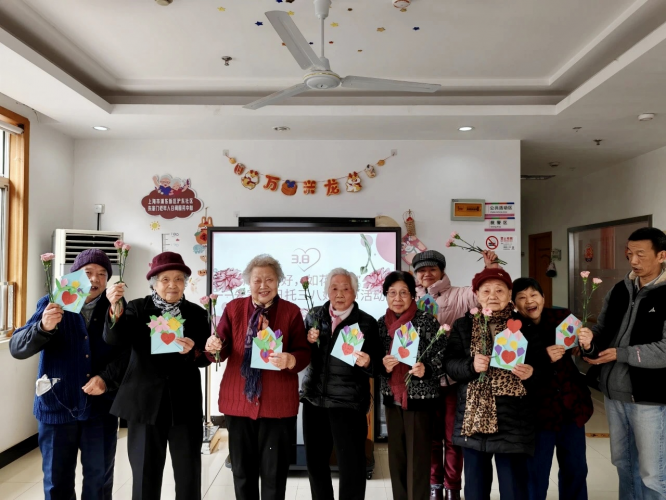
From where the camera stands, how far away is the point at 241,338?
217 cm

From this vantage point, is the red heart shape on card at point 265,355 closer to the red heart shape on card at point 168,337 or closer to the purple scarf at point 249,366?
the purple scarf at point 249,366

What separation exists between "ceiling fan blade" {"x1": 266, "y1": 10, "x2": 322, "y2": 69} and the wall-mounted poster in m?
2.32

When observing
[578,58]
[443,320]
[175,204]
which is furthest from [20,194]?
[578,58]

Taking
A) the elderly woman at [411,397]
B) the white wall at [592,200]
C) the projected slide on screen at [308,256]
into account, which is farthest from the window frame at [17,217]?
the white wall at [592,200]

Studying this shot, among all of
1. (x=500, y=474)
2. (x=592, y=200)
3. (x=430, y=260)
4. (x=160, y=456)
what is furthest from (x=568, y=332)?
(x=592, y=200)

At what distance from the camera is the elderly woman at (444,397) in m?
2.55

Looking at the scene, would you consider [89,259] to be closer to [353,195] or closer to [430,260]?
[430,260]

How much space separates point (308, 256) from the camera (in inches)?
149

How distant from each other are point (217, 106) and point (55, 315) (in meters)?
2.12

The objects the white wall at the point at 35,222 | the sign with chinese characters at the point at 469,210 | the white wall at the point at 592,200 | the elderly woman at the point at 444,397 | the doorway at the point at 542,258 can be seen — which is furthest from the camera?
the doorway at the point at 542,258

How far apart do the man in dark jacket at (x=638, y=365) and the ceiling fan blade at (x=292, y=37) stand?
183cm

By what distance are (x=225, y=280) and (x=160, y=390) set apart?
179cm

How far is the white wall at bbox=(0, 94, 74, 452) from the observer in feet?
11.1

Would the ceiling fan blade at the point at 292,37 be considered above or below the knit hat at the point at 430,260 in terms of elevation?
above
